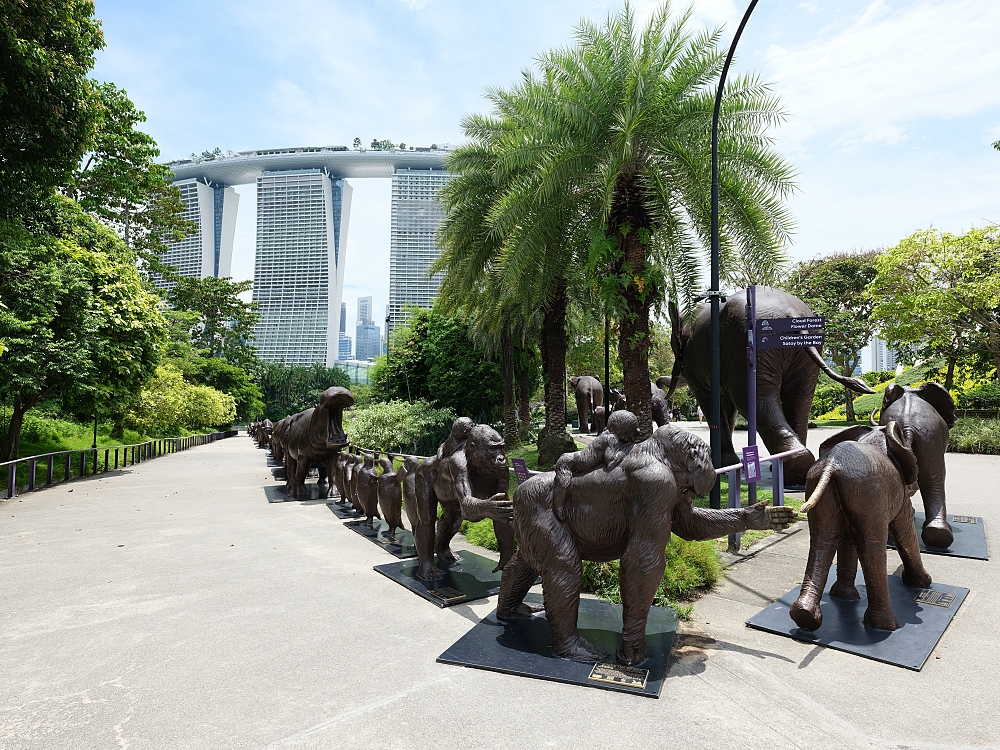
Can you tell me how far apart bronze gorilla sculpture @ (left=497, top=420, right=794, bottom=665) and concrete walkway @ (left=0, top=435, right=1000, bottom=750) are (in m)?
0.44

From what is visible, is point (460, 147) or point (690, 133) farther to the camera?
point (460, 147)

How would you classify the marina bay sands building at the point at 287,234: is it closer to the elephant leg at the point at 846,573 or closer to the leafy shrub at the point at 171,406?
the leafy shrub at the point at 171,406

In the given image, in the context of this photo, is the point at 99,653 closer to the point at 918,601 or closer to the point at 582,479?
the point at 582,479

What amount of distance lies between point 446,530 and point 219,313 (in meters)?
47.9

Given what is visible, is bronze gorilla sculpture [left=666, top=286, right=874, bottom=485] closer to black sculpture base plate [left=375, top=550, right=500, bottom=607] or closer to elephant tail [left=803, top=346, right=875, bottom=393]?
elephant tail [left=803, top=346, right=875, bottom=393]

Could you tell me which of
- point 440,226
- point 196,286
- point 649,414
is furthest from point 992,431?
point 196,286

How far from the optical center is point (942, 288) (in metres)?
19.8

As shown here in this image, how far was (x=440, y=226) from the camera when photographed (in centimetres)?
1316

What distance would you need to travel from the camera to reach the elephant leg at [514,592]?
13.9 feet

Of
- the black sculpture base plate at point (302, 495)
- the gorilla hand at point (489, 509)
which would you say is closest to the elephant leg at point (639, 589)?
the gorilla hand at point (489, 509)

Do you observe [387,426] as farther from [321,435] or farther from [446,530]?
[446,530]

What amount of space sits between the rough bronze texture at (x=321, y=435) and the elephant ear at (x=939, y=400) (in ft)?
26.8

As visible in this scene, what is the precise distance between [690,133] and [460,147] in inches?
216

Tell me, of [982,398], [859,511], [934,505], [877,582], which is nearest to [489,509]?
[859,511]
